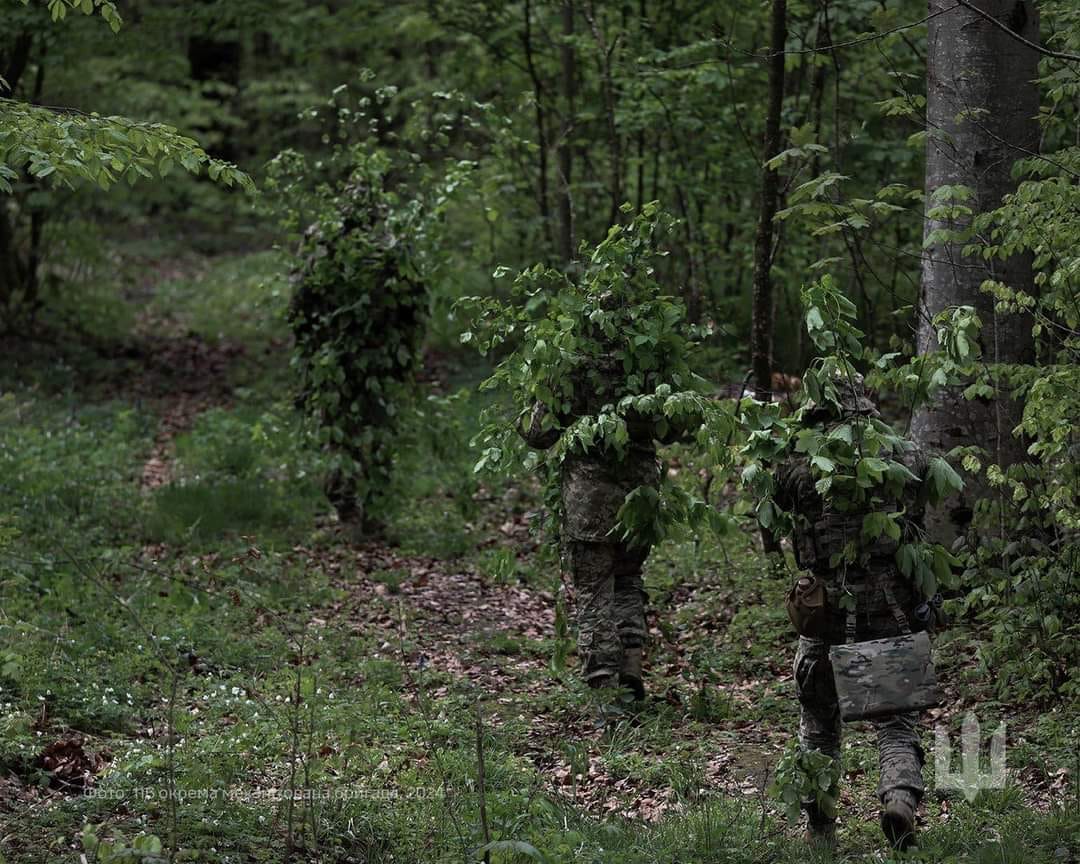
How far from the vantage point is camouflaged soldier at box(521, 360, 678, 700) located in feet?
23.4

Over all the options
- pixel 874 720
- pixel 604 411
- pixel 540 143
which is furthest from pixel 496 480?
pixel 874 720

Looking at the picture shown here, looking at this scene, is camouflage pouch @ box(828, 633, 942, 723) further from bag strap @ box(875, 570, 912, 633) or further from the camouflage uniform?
the camouflage uniform

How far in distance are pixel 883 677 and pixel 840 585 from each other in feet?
1.56

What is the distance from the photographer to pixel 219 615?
856 cm

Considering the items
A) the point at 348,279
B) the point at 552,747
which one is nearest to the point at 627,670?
the point at 552,747

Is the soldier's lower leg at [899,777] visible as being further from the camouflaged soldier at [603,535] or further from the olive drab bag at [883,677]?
the camouflaged soldier at [603,535]

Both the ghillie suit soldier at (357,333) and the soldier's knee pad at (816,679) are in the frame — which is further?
the ghillie suit soldier at (357,333)

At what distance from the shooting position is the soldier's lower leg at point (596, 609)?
7230 millimetres

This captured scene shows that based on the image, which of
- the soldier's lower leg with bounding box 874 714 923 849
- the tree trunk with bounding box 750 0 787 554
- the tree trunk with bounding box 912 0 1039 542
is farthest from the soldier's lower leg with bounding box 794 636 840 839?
the tree trunk with bounding box 750 0 787 554

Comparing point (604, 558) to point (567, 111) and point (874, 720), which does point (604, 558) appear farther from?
point (567, 111)

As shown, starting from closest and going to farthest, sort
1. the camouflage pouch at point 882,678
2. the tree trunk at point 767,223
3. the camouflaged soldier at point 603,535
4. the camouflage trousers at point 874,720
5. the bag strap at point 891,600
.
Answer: the camouflage pouch at point 882,678, the camouflage trousers at point 874,720, the bag strap at point 891,600, the camouflaged soldier at point 603,535, the tree trunk at point 767,223

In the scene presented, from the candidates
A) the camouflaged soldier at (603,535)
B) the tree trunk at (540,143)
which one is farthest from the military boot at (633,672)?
the tree trunk at (540,143)

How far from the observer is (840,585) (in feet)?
17.3

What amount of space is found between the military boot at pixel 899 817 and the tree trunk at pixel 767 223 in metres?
4.13
